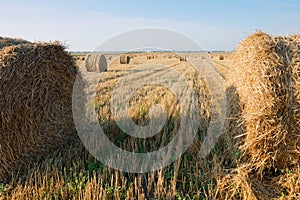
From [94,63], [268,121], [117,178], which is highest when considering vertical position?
[94,63]

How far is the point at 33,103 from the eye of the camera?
16.1 ft

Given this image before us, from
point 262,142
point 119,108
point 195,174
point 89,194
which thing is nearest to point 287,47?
point 262,142

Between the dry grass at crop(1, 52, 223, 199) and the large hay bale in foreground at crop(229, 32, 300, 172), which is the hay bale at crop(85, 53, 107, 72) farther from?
the large hay bale in foreground at crop(229, 32, 300, 172)

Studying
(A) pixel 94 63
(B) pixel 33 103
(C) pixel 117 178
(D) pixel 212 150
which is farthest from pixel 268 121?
(A) pixel 94 63

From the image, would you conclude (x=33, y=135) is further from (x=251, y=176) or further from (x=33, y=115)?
(x=251, y=176)

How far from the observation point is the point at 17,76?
15.2ft

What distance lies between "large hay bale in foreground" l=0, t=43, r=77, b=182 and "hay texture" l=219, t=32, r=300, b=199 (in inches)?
111

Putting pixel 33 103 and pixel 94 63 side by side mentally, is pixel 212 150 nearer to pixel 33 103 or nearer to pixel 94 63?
pixel 33 103

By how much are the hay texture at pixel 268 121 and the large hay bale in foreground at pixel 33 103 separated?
9.27 ft

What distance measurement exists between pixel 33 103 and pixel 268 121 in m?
3.36

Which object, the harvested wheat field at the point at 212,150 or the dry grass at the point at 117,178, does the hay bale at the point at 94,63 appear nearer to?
the harvested wheat field at the point at 212,150

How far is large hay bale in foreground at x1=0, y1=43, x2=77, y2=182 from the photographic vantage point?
14.9 feet

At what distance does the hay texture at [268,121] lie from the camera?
3869 mm

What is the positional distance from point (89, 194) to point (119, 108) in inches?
154
